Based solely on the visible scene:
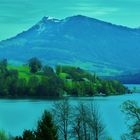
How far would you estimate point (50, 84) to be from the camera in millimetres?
161500

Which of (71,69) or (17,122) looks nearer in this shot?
(17,122)

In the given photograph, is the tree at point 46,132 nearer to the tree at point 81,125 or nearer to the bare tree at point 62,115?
the tree at point 81,125

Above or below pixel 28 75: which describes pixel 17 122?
below

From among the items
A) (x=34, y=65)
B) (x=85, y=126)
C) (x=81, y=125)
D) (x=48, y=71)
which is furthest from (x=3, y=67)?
(x=85, y=126)

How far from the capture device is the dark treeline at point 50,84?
15988 cm

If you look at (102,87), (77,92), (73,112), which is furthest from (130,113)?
(102,87)

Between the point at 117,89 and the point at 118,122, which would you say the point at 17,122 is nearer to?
the point at 118,122

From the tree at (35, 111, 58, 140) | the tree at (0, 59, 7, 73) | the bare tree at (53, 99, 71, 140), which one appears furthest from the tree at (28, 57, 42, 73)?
the tree at (35, 111, 58, 140)

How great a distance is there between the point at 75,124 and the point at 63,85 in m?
133

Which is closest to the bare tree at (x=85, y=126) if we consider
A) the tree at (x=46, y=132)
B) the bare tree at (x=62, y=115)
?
the bare tree at (x=62, y=115)

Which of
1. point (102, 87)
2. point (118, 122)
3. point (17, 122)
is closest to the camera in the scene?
point (118, 122)

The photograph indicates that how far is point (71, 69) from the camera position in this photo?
18925cm

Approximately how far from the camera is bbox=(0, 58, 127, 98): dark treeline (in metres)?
160

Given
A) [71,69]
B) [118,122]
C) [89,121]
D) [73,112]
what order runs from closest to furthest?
[89,121], [73,112], [118,122], [71,69]
